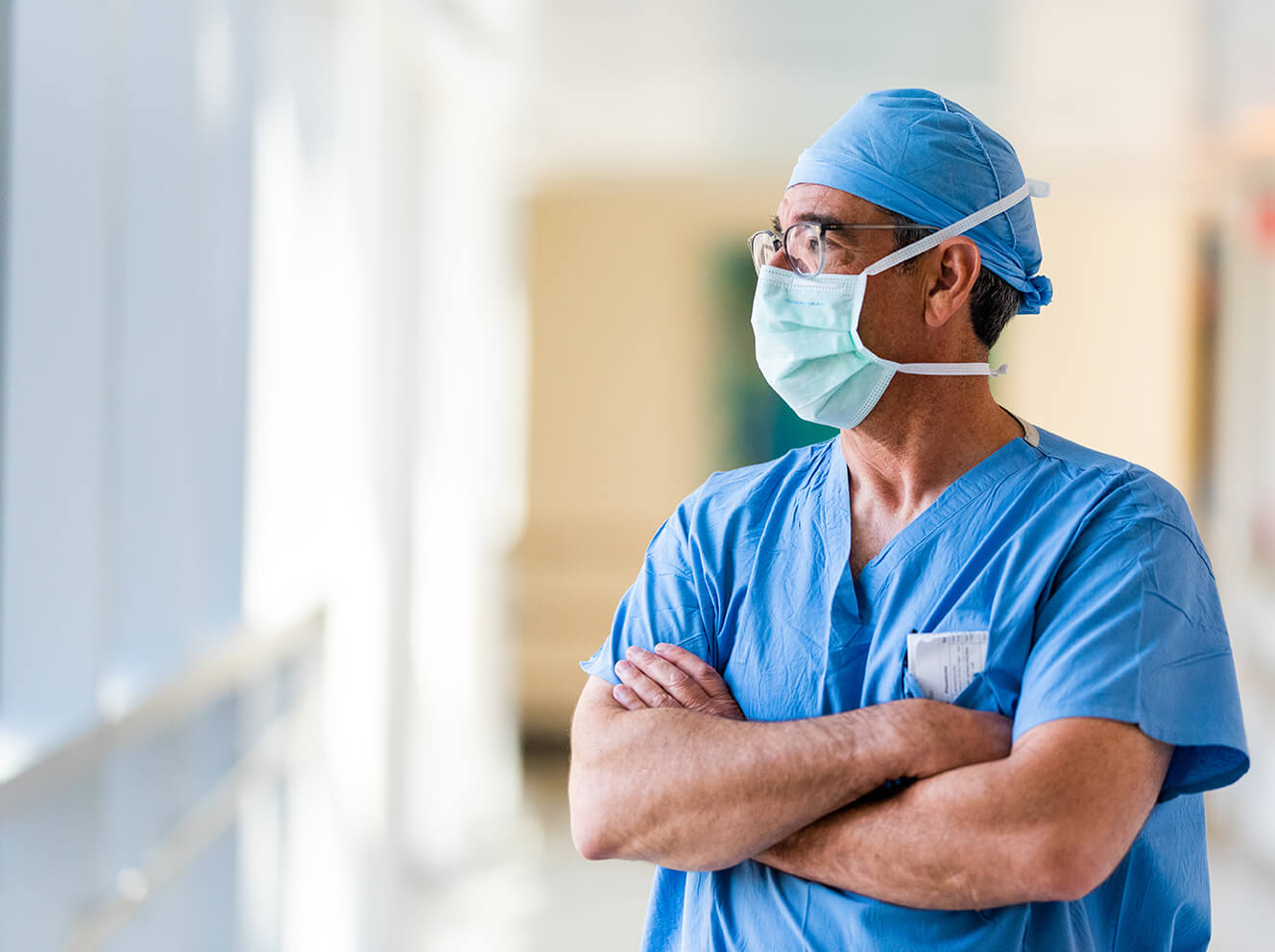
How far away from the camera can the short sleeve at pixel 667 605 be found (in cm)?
135

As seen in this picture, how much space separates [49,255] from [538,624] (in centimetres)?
451

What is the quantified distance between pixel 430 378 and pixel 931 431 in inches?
121

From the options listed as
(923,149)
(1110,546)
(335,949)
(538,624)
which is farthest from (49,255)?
(538,624)

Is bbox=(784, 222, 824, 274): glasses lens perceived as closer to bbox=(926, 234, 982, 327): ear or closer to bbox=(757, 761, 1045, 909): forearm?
bbox=(926, 234, 982, 327): ear

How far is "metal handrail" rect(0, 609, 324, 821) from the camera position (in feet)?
5.12

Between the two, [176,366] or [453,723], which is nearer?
[176,366]

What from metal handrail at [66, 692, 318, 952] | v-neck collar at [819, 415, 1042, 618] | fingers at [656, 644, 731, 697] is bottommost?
metal handrail at [66, 692, 318, 952]

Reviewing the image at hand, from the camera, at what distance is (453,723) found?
4.49 meters

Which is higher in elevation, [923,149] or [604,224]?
[604,224]

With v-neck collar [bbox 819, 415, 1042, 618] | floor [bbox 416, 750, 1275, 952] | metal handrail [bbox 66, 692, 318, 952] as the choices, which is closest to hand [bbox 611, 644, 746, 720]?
v-neck collar [bbox 819, 415, 1042, 618]

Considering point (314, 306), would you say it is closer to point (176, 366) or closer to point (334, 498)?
point (334, 498)

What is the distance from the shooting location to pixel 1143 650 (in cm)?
109

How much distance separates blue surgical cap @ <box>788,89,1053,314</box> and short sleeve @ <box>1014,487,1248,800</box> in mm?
344

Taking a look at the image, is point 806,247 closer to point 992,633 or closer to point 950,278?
point 950,278
